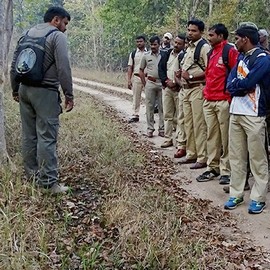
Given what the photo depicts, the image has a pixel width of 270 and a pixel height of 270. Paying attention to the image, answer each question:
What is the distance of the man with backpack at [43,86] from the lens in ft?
14.9

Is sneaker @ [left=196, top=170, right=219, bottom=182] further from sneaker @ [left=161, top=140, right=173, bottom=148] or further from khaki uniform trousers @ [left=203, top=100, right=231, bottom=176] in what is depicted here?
sneaker @ [left=161, top=140, right=173, bottom=148]

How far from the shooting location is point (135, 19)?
23234 mm

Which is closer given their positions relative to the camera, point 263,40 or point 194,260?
point 194,260

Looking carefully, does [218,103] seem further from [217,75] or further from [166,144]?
[166,144]

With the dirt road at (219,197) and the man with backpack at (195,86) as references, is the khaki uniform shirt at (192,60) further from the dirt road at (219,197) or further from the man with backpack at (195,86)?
the dirt road at (219,197)

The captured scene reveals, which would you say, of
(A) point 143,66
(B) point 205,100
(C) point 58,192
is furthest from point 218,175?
(A) point 143,66

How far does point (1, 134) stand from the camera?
5203 mm

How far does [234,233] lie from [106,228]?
1359 mm

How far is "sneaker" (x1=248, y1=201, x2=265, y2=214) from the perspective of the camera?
4953 mm

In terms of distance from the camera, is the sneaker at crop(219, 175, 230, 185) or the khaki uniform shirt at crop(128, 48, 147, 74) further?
the khaki uniform shirt at crop(128, 48, 147, 74)

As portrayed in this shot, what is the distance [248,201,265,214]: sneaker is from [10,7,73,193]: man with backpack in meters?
2.10

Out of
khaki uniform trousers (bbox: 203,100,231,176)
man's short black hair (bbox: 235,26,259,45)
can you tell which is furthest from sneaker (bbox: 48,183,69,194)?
man's short black hair (bbox: 235,26,259,45)

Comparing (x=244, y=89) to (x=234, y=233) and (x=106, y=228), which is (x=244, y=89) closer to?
(x=234, y=233)

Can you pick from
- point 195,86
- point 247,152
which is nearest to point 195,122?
point 195,86
